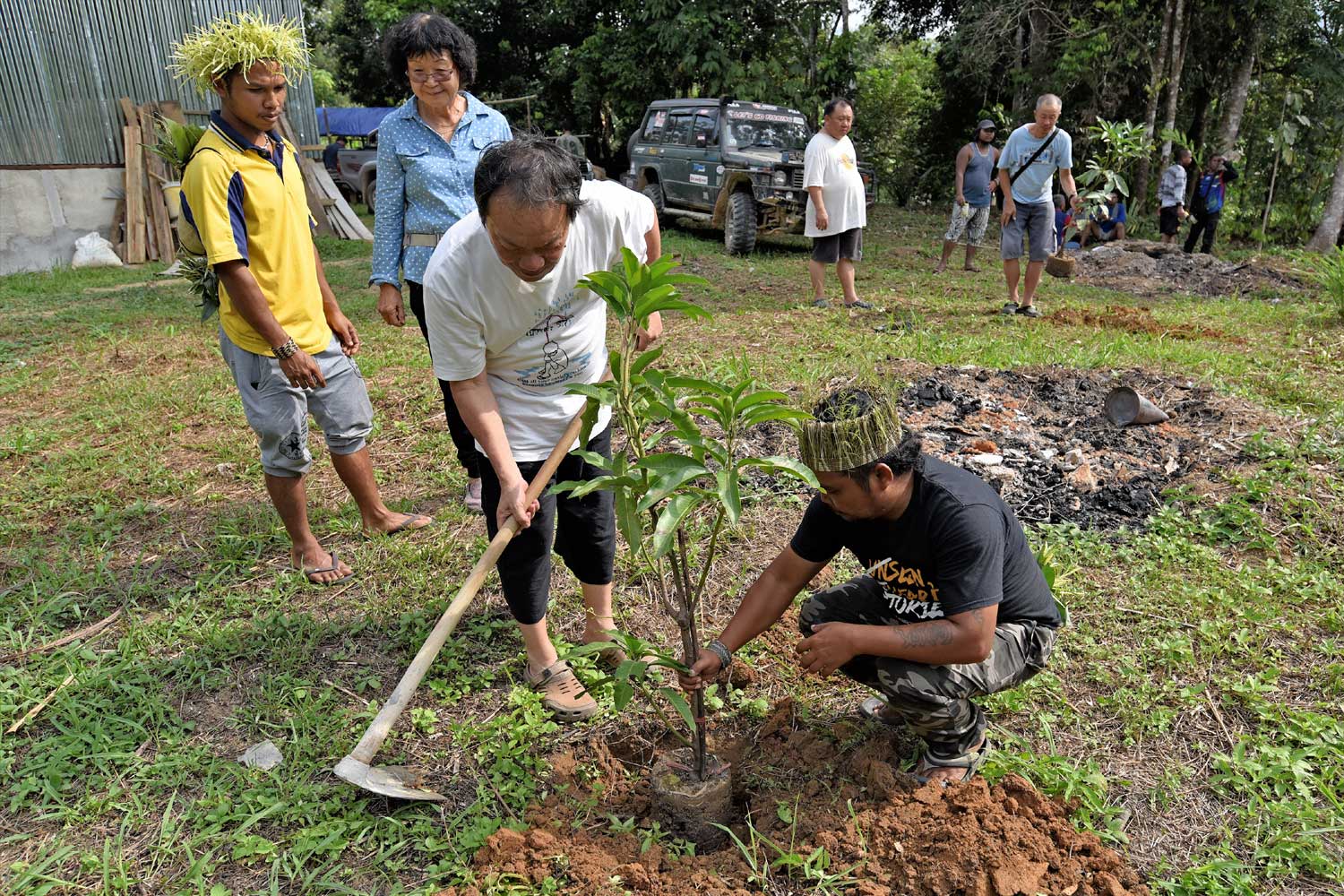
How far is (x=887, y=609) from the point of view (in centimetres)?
236

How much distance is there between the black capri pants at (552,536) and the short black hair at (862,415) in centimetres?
73

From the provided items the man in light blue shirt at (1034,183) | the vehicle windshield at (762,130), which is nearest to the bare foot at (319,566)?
the man in light blue shirt at (1034,183)

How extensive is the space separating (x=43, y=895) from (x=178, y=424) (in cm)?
330

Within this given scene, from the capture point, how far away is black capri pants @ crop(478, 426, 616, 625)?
2.42 m

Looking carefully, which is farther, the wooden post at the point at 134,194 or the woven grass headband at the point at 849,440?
the wooden post at the point at 134,194

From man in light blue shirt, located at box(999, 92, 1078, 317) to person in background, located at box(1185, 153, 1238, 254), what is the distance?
247 inches

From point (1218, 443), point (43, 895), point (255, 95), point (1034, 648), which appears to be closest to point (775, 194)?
point (1218, 443)

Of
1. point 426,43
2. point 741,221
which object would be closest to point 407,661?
point 426,43

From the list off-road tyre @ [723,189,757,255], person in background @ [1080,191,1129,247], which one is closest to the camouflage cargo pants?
off-road tyre @ [723,189,757,255]

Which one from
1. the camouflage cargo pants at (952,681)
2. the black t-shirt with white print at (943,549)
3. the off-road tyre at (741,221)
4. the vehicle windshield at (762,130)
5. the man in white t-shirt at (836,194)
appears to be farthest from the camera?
the vehicle windshield at (762,130)

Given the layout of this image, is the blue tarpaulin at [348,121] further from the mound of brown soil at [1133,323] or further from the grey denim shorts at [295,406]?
the grey denim shorts at [295,406]

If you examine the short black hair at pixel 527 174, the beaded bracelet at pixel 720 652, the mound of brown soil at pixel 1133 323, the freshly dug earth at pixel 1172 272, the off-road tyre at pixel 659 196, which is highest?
the short black hair at pixel 527 174

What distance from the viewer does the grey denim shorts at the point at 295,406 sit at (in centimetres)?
301

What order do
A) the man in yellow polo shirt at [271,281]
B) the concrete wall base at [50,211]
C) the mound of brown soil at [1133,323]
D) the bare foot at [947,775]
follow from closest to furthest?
the bare foot at [947,775]
the man in yellow polo shirt at [271,281]
the mound of brown soil at [1133,323]
the concrete wall base at [50,211]
